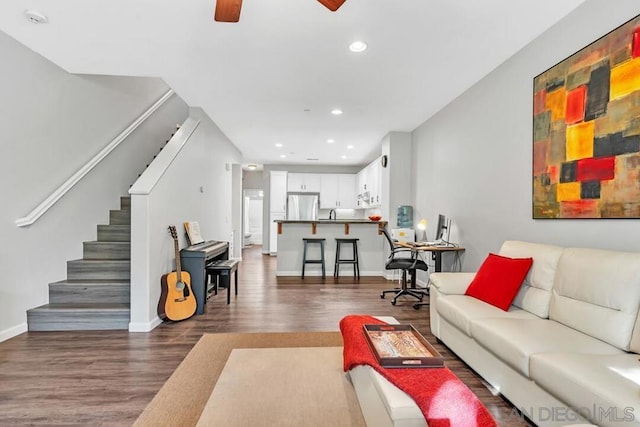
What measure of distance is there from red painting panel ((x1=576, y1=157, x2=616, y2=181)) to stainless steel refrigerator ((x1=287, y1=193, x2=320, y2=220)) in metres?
6.83

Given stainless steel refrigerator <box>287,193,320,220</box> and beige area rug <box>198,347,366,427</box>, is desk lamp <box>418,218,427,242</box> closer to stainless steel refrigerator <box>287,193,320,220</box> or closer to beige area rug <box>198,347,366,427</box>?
beige area rug <box>198,347,366,427</box>

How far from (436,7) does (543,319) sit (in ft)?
7.54

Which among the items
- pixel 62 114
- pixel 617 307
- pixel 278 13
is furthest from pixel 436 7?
pixel 62 114

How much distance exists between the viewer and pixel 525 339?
1.71 m

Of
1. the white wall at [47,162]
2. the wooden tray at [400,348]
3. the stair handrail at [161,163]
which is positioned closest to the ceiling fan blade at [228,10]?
the stair handrail at [161,163]

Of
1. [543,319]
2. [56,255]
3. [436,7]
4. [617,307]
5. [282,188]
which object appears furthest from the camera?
[282,188]

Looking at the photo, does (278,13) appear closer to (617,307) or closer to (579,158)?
(579,158)

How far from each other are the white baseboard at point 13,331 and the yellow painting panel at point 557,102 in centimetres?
489

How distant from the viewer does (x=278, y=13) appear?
233 centimetres

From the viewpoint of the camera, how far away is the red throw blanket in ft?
3.36

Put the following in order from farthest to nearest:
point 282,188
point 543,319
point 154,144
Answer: point 282,188 → point 154,144 → point 543,319

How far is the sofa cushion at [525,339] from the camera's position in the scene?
5.23 ft

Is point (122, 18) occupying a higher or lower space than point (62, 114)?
higher

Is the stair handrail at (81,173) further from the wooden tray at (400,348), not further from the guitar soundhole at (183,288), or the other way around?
the wooden tray at (400,348)
